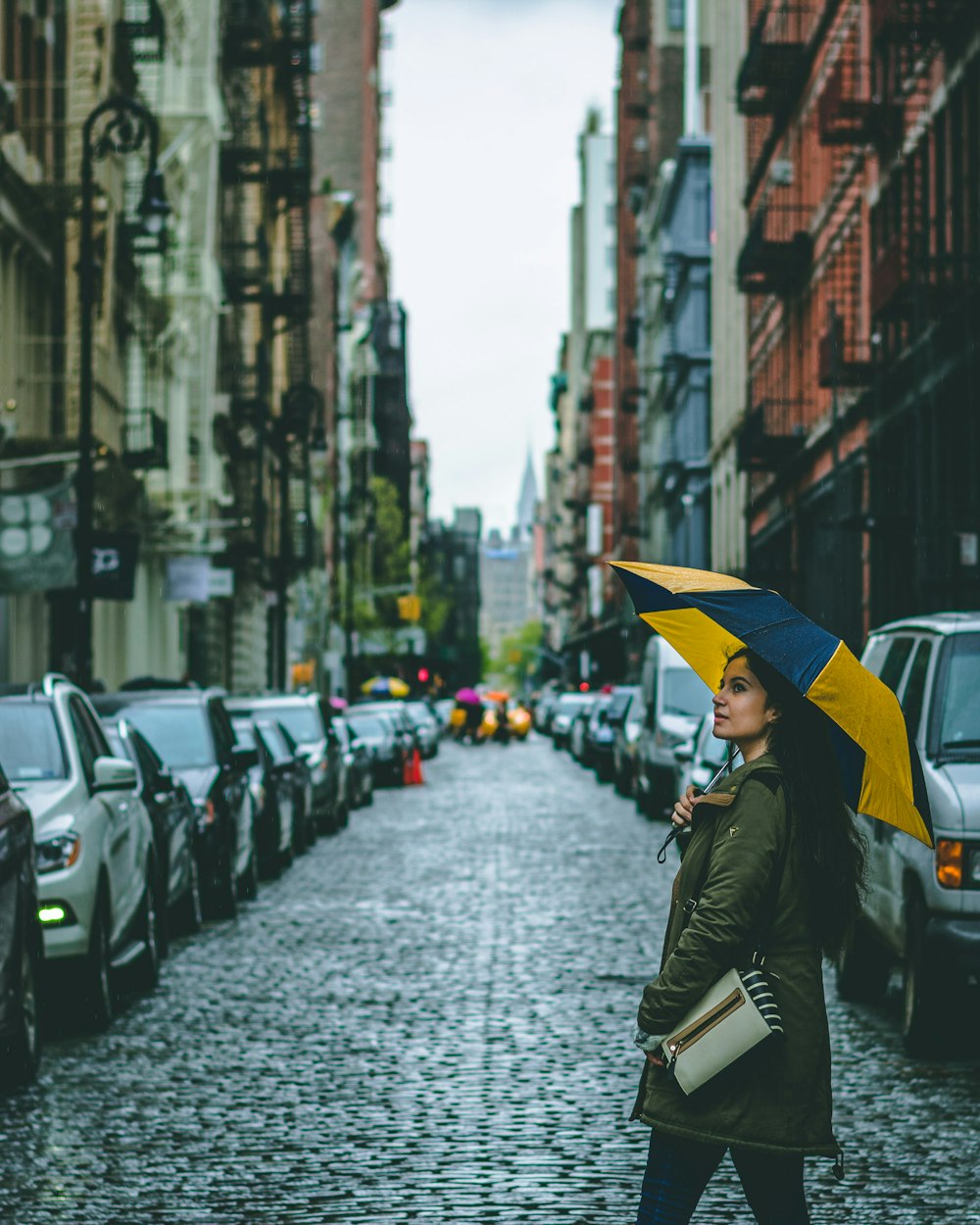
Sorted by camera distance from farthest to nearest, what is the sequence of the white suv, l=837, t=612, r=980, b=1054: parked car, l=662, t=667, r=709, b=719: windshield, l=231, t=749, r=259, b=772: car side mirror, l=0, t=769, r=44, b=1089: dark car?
l=662, t=667, r=709, b=719: windshield
l=231, t=749, r=259, b=772: car side mirror
the white suv
l=837, t=612, r=980, b=1054: parked car
l=0, t=769, r=44, b=1089: dark car

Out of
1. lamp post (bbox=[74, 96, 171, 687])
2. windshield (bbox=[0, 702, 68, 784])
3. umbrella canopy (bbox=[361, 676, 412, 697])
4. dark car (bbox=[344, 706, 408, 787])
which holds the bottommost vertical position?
umbrella canopy (bbox=[361, 676, 412, 697])

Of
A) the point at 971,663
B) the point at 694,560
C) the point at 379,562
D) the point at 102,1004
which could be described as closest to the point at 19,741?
the point at 102,1004

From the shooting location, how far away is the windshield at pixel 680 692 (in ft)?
106

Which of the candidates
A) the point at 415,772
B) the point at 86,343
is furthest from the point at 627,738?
the point at 86,343

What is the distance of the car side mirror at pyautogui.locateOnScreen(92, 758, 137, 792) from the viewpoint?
1184 cm

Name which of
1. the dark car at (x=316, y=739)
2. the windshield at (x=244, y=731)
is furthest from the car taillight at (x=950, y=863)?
the dark car at (x=316, y=739)

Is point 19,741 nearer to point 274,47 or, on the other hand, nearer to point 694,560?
point 274,47

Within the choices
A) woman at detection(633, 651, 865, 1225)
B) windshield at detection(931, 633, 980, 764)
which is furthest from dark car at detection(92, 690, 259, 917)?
woman at detection(633, 651, 865, 1225)

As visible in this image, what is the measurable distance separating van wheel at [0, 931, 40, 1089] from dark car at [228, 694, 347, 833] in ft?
57.1

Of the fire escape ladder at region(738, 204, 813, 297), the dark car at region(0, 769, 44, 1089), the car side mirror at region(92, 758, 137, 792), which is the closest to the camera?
the dark car at region(0, 769, 44, 1089)

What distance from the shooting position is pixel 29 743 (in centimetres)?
1220

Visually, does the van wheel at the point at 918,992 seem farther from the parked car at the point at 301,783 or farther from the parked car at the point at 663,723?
the parked car at the point at 663,723

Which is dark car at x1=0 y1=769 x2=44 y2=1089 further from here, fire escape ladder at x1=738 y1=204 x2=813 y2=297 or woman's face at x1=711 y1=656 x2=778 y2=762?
fire escape ladder at x1=738 y1=204 x2=813 y2=297

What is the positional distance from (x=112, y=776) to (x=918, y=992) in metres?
4.10
